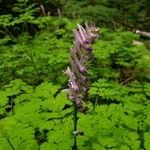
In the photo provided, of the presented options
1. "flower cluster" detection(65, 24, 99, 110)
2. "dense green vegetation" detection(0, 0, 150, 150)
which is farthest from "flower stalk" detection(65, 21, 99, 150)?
"dense green vegetation" detection(0, 0, 150, 150)

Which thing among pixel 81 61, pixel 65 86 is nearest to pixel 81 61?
pixel 81 61

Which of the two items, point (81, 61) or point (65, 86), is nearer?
point (81, 61)

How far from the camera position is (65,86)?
465 cm

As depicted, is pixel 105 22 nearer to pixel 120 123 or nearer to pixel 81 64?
pixel 120 123

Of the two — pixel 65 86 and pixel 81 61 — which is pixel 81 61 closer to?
pixel 81 61

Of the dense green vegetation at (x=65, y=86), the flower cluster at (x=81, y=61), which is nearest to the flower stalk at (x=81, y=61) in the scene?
the flower cluster at (x=81, y=61)

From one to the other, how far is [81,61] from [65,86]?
2724mm

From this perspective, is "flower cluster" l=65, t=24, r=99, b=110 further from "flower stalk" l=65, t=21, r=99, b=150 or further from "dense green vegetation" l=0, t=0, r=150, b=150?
"dense green vegetation" l=0, t=0, r=150, b=150

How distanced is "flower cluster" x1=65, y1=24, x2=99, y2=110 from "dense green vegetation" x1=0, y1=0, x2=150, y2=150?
0.59 m

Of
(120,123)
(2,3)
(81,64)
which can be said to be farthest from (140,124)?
(2,3)

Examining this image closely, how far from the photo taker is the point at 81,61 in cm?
194

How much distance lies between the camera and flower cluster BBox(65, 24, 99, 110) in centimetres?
192

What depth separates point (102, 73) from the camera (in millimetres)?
4781

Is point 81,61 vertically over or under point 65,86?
over
